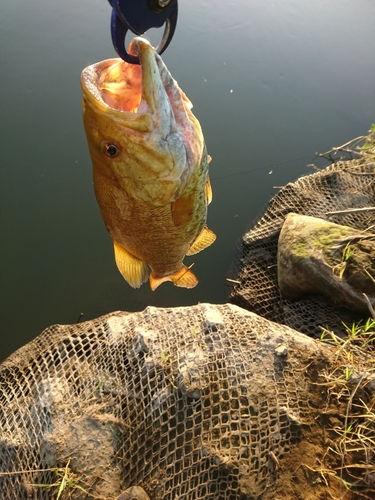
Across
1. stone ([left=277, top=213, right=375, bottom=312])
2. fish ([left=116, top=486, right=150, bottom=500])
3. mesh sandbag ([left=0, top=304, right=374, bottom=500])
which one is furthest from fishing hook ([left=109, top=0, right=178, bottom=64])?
stone ([left=277, top=213, right=375, bottom=312])

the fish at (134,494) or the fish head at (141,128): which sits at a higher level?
the fish head at (141,128)

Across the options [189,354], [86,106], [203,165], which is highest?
[86,106]

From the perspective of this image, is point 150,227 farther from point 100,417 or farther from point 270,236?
point 270,236

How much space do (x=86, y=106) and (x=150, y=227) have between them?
478 millimetres

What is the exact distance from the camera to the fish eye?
124cm

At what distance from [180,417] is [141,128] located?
159 centimetres

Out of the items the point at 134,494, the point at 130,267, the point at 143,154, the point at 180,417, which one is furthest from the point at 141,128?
the point at 134,494

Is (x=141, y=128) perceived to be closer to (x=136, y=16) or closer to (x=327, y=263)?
(x=136, y=16)

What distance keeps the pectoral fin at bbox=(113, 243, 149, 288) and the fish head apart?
0.29 meters

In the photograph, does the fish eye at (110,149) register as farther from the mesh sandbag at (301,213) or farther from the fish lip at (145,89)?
the mesh sandbag at (301,213)

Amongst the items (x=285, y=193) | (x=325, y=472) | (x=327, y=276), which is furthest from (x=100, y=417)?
(x=285, y=193)

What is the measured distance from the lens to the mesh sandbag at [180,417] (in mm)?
2021

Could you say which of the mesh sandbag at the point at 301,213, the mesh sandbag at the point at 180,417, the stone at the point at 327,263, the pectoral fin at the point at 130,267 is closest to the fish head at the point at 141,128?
the pectoral fin at the point at 130,267

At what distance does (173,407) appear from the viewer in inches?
84.9
